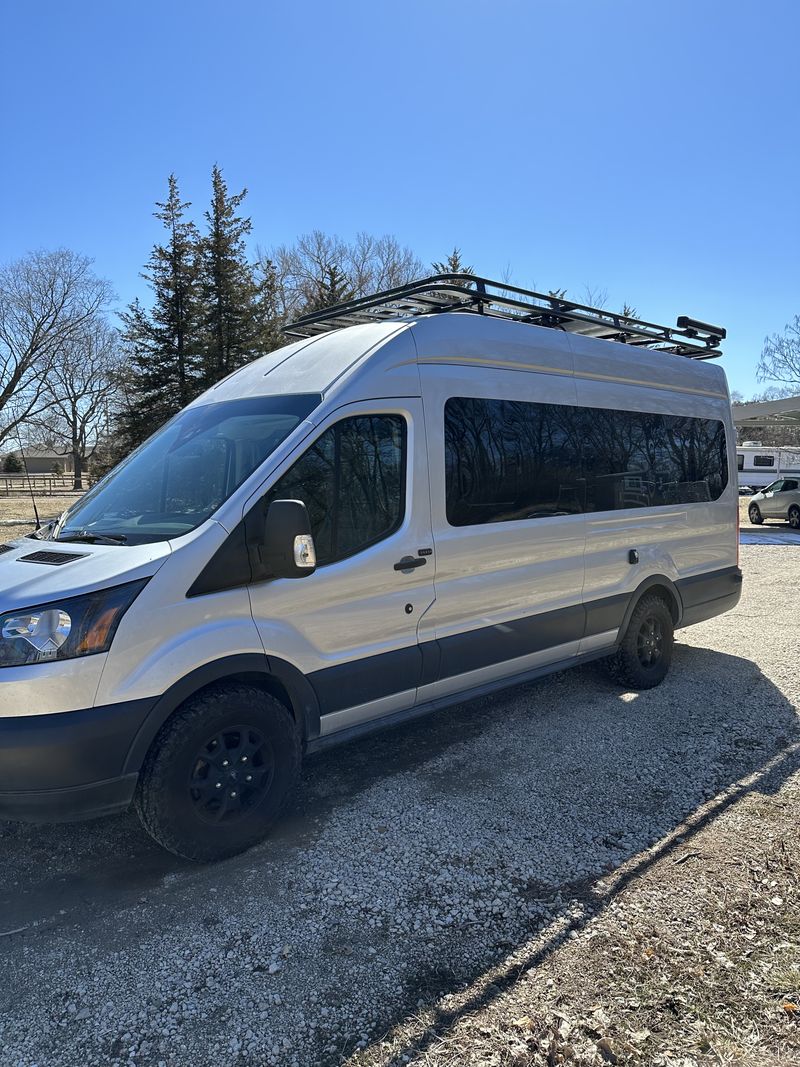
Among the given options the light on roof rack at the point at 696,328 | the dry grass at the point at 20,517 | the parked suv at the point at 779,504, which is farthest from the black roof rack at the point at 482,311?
the parked suv at the point at 779,504

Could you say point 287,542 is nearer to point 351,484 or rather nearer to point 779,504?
point 351,484

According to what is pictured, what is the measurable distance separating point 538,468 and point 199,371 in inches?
852

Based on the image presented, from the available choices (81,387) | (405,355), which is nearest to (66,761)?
(405,355)

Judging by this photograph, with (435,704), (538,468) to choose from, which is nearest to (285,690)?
(435,704)

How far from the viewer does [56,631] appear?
9.13 feet

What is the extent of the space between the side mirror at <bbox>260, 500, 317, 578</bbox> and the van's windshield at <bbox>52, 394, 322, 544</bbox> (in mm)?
330

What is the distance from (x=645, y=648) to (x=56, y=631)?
456 centimetres


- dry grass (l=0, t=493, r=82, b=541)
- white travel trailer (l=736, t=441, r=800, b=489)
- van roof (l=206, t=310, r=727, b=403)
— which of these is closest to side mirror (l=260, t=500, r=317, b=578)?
van roof (l=206, t=310, r=727, b=403)

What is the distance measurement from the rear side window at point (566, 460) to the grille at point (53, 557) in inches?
78.5

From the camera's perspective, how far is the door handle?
3.80m

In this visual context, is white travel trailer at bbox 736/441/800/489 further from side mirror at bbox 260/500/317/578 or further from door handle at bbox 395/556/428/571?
side mirror at bbox 260/500/317/578

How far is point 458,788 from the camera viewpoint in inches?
156

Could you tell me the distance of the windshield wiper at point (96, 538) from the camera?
10.6ft

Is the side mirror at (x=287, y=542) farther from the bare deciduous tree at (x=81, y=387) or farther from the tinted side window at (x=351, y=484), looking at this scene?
the bare deciduous tree at (x=81, y=387)
